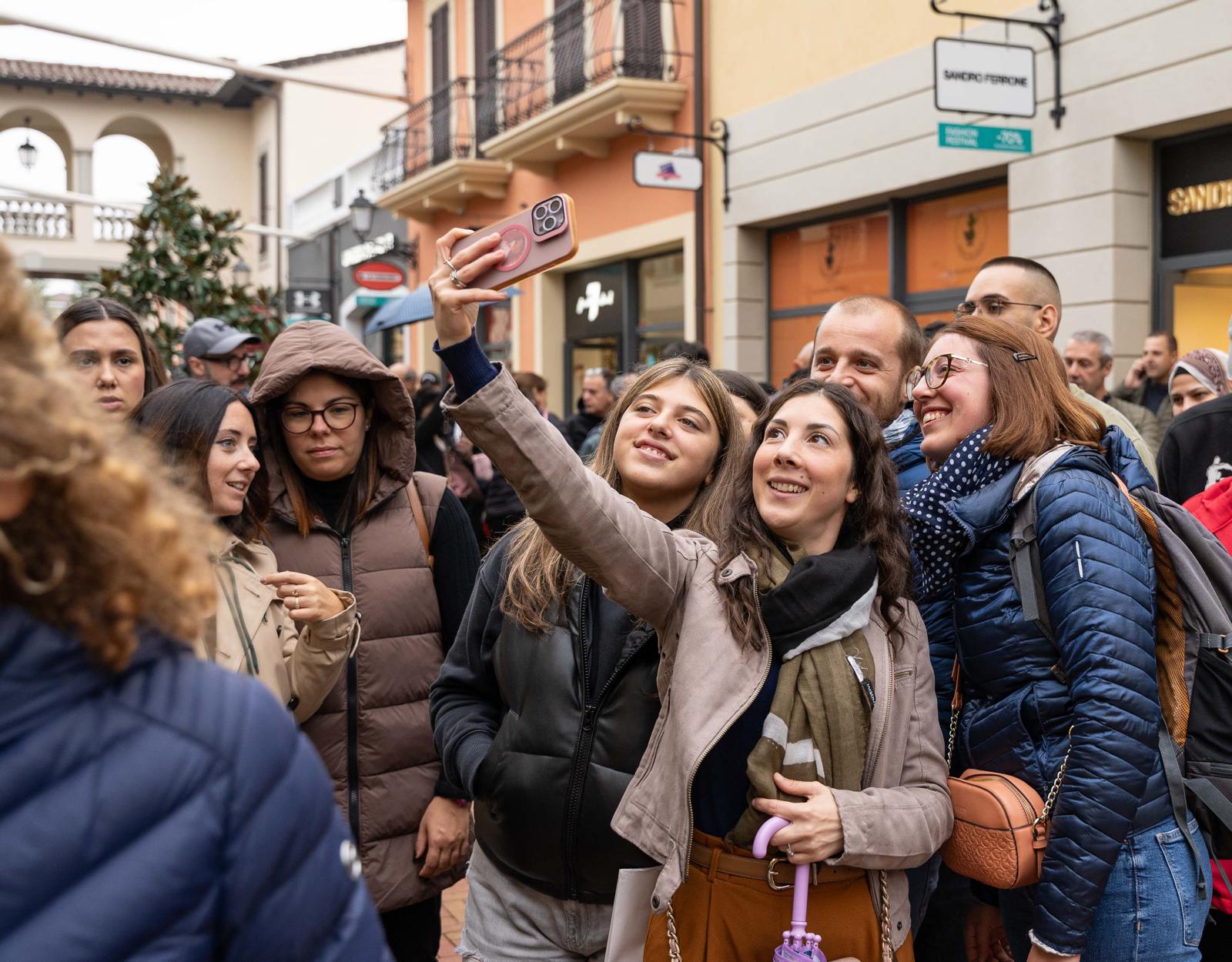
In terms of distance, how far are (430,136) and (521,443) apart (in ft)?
61.7

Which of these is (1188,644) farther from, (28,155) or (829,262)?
(28,155)

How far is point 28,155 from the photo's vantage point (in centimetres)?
3206

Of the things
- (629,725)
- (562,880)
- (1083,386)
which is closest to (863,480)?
(629,725)

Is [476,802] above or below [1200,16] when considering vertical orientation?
below

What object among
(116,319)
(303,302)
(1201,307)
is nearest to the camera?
(116,319)

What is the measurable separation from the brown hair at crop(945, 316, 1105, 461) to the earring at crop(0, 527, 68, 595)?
209cm

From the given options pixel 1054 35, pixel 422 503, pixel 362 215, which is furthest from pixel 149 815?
pixel 362 215

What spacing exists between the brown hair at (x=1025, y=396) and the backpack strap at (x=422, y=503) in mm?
1429

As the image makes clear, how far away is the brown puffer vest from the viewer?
124 inches

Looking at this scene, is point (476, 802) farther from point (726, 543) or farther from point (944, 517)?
point (944, 517)

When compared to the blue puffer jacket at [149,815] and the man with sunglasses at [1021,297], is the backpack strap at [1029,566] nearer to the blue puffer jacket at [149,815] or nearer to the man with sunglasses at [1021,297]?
the blue puffer jacket at [149,815]

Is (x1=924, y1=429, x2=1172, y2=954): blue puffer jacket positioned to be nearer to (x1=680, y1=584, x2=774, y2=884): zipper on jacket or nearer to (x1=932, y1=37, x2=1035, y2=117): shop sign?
(x1=680, y1=584, x2=774, y2=884): zipper on jacket

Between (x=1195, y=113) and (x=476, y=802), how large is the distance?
702 cm

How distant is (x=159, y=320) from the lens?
7773mm
